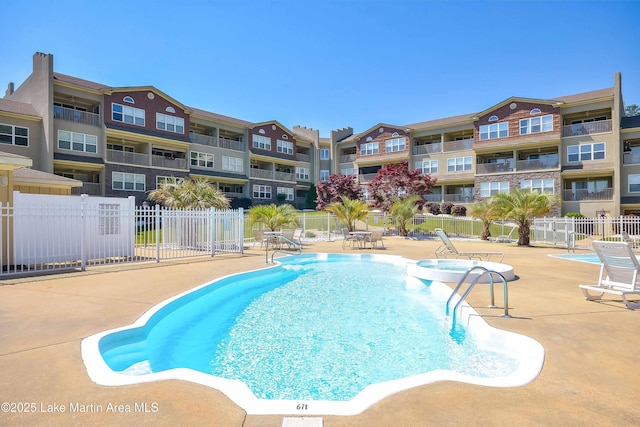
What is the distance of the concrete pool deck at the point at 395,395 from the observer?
2.96m

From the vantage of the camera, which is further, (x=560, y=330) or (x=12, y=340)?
(x=560, y=330)

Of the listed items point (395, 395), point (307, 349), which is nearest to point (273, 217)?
point (307, 349)

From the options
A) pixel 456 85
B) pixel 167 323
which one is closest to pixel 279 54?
pixel 456 85

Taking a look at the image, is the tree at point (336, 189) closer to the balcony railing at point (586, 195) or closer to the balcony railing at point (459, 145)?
the balcony railing at point (459, 145)

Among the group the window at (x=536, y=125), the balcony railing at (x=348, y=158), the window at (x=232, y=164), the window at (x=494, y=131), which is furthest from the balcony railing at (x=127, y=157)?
the window at (x=536, y=125)

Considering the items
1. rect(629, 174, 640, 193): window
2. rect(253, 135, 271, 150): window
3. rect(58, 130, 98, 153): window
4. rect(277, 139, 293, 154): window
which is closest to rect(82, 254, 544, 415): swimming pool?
rect(58, 130, 98, 153): window

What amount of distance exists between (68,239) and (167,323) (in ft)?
28.9

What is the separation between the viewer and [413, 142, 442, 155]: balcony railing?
4119 cm

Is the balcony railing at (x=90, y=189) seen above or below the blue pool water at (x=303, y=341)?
above

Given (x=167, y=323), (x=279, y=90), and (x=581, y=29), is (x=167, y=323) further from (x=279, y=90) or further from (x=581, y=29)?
(x=279, y=90)

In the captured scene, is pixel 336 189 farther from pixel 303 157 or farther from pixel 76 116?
pixel 76 116

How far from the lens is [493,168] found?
36938 mm

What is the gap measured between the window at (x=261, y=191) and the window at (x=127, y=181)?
13369 millimetres

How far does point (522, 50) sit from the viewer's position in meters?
17.0
